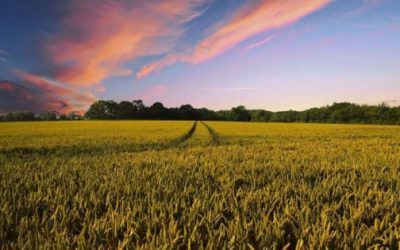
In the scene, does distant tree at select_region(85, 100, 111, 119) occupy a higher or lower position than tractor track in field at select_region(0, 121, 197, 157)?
higher

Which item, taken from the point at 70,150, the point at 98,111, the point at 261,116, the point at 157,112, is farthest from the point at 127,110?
the point at 70,150

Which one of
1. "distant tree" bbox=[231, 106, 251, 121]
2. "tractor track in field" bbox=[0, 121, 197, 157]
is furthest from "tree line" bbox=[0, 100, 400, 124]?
"tractor track in field" bbox=[0, 121, 197, 157]

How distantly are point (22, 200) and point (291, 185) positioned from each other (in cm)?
366

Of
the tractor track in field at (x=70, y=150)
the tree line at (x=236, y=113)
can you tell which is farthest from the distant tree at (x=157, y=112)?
the tractor track in field at (x=70, y=150)

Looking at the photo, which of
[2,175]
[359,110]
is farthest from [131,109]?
[2,175]

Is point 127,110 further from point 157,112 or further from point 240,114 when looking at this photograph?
point 240,114

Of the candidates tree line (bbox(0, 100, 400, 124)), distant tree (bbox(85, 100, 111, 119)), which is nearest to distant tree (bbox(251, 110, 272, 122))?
tree line (bbox(0, 100, 400, 124))

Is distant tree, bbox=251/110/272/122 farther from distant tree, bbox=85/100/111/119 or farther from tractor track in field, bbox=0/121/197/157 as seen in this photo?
tractor track in field, bbox=0/121/197/157

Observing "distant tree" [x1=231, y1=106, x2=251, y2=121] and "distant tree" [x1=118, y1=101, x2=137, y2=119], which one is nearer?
"distant tree" [x1=118, y1=101, x2=137, y2=119]

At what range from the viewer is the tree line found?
4136 inches

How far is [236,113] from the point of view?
138500mm

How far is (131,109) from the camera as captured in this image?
129 meters

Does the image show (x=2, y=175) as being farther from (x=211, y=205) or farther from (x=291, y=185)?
(x=291, y=185)

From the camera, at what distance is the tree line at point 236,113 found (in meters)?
105
